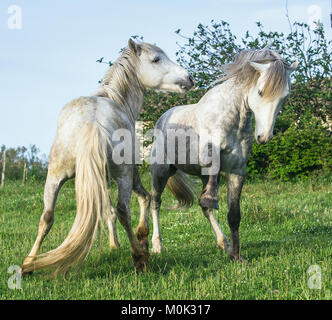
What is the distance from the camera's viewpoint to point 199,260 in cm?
577

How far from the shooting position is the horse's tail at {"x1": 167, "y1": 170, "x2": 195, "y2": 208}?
745cm

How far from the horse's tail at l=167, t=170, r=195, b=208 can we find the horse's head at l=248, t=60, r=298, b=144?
8.17ft

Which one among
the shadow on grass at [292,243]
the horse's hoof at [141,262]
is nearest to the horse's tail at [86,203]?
the horse's hoof at [141,262]

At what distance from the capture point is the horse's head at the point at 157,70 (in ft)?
18.8

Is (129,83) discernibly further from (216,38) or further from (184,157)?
(216,38)

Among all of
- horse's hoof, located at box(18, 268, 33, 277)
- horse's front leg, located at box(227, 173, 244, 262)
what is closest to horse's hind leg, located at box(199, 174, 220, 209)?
horse's front leg, located at box(227, 173, 244, 262)

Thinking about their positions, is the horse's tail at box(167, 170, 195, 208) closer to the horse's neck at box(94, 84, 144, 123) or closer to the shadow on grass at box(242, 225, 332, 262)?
the shadow on grass at box(242, 225, 332, 262)

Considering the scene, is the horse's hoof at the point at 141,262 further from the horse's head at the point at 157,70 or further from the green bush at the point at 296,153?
the green bush at the point at 296,153

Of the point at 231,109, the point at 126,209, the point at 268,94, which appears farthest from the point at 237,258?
the point at 268,94

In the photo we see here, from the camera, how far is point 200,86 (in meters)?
14.6

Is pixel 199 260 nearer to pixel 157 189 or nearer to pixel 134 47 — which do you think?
pixel 157 189

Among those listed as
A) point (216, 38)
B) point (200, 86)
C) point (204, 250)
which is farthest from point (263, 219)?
point (216, 38)

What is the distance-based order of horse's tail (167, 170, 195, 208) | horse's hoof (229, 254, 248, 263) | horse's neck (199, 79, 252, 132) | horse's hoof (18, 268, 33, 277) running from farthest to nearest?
horse's tail (167, 170, 195, 208)
horse's hoof (229, 254, 248, 263)
horse's neck (199, 79, 252, 132)
horse's hoof (18, 268, 33, 277)

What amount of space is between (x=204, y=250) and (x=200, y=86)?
8.95m
